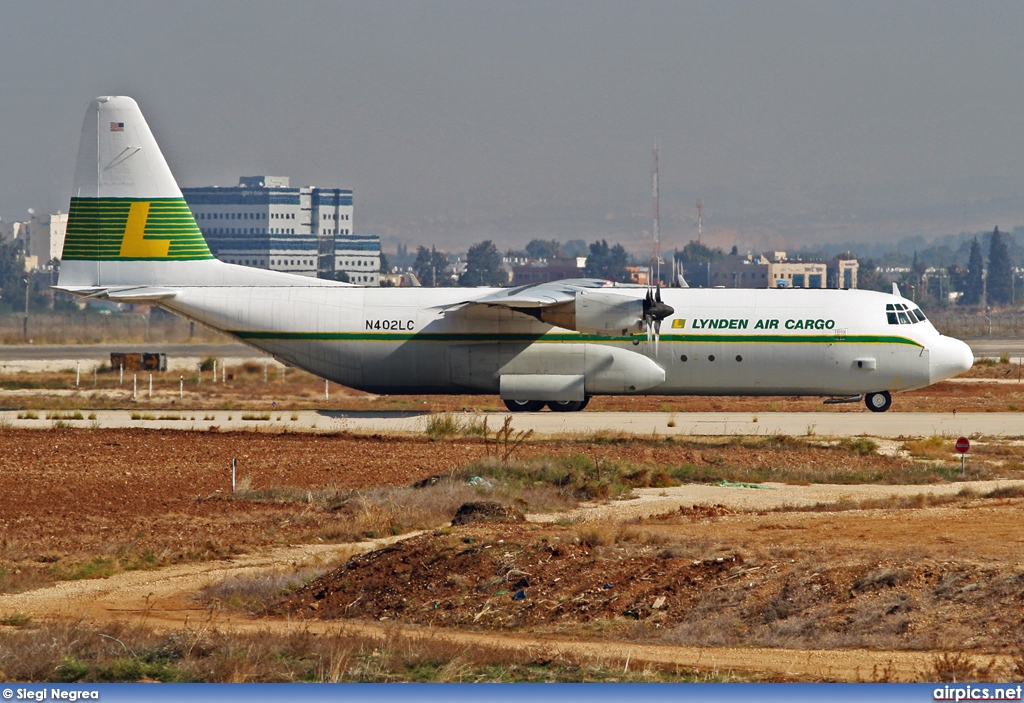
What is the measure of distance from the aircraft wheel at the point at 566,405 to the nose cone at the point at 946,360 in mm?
10948

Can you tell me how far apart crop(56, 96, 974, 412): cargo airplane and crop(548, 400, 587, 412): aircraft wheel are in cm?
33

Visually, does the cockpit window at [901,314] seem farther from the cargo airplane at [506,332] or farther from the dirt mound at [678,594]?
the dirt mound at [678,594]

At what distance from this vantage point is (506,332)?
4112cm

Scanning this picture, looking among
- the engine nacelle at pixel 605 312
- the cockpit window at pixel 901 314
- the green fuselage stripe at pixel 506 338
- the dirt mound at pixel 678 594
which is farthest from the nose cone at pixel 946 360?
the dirt mound at pixel 678 594

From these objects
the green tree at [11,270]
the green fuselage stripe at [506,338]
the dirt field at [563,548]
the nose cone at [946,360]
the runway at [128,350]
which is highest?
the green tree at [11,270]

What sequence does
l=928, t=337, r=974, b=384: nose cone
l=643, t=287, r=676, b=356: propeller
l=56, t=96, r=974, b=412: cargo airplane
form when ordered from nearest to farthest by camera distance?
l=643, t=287, r=676, b=356: propeller → l=56, t=96, r=974, b=412: cargo airplane → l=928, t=337, r=974, b=384: nose cone

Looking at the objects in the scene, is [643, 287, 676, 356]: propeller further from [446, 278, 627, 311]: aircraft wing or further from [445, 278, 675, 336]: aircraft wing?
[446, 278, 627, 311]: aircraft wing

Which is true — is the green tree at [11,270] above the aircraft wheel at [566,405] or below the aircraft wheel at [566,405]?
above

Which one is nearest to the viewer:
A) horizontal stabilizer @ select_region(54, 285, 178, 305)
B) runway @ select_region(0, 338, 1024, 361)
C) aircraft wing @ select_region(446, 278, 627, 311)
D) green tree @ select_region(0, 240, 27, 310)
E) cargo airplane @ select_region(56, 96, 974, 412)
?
aircraft wing @ select_region(446, 278, 627, 311)

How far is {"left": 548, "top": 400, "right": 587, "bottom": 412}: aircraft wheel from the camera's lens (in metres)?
42.0

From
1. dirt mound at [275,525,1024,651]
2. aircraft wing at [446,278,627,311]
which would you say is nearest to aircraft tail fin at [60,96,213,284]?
aircraft wing at [446,278,627,311]

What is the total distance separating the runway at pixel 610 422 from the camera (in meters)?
37.5

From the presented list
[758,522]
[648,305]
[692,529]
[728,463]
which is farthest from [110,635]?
[648,305]

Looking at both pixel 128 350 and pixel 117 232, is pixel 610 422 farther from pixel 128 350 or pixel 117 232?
pixel 128 350
